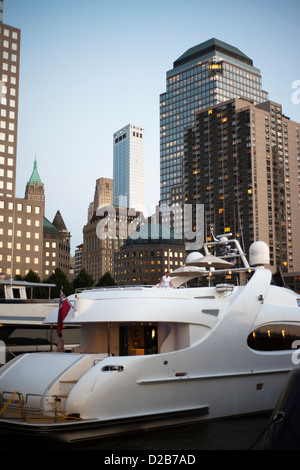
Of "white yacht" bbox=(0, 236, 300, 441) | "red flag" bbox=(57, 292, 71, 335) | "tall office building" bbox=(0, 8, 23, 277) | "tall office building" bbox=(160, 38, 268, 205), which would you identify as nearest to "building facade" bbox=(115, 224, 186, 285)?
"tall office building" bbox=(160, 38, 268, 205)

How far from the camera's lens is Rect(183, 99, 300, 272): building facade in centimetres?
13888

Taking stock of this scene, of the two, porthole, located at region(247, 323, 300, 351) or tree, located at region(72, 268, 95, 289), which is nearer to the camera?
porthole, located at region(247, 323, 300, 351)

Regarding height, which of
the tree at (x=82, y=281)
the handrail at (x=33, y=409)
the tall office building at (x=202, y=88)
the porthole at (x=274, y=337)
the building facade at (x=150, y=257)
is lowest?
the handrail at (x=33, y=409)

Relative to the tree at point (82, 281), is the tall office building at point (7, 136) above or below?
above

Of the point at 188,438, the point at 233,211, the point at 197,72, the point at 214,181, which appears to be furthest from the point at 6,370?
the point at 197,72

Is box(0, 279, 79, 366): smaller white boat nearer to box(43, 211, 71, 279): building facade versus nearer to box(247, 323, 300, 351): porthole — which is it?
box(247, 323, 300, 351): porthole

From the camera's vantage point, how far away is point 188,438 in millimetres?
11477

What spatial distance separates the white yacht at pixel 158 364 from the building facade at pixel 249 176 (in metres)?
123

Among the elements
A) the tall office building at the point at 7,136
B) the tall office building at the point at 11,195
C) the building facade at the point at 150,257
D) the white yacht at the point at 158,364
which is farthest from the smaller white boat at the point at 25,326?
the building facade at the point at 150,257

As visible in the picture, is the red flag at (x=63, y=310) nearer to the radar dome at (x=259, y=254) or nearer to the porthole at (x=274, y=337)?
the porthole at (x=274, y=337)

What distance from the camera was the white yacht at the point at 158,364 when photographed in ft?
35.9

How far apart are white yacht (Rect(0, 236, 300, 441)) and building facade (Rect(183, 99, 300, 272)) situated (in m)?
123

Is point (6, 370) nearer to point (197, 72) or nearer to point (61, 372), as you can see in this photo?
point (61, 372)

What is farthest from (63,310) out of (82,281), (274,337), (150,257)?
(150,257)
